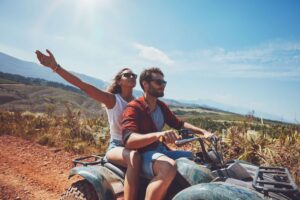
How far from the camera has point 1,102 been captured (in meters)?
74.2

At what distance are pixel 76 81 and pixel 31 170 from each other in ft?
15.0

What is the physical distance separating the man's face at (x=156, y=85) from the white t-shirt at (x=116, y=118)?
0.73 m

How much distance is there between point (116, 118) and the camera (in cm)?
425

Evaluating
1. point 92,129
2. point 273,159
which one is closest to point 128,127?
point 273,159

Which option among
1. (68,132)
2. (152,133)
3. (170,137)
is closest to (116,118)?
(152,133)

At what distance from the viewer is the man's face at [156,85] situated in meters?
3.72

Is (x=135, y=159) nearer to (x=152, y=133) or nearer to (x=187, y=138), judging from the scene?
(x=152, y=133)

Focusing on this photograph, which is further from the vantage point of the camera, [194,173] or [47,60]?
[47,60]

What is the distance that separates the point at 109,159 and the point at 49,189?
315cm

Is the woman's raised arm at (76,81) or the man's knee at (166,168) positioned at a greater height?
the woman's raised arm at (76,81)

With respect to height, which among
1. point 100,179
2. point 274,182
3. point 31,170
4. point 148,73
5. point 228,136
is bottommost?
point 31,170

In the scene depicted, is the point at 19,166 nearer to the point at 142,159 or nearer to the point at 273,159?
the point at 142,159

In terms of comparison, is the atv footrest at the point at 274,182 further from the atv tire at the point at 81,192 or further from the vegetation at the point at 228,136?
the vegetation at the point at 228,136

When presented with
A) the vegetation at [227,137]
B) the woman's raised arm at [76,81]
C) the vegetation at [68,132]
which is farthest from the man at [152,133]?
the vegetation at [68,132]
